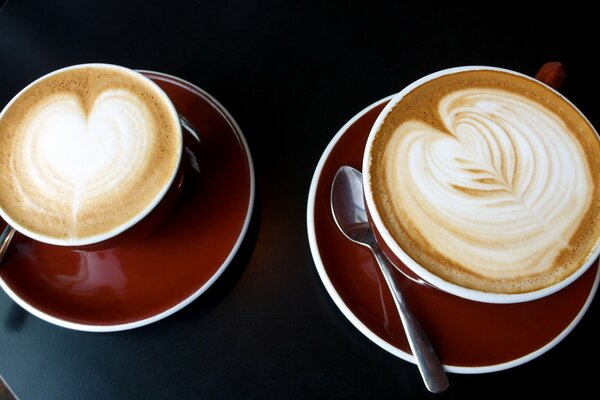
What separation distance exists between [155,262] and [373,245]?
39cm

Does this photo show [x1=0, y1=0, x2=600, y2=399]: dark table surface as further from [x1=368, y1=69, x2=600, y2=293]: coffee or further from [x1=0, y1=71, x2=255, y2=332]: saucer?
[x1=368, y1=69, x2=600, y2=293]: coffee

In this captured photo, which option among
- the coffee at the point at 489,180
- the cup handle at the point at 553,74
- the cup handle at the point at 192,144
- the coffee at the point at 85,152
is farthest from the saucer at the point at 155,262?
the cup handle at the point at 553,74

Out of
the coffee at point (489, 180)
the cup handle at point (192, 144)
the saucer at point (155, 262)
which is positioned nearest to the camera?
the coffee at point (489, 180)

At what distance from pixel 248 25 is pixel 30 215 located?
672mm

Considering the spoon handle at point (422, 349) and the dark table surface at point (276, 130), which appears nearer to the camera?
the spoon handle at point (422, 349)

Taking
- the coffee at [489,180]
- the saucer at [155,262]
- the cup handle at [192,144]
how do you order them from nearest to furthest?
1. the coffee at [489,180]
2. the saucer at [155,262]
3. the cup handle at [192,144]

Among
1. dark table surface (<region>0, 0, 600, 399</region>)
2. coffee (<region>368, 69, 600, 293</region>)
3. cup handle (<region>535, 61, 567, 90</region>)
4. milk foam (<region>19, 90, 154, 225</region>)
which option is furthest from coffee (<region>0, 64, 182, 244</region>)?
cup handle (<region>535, 61, 567, 90</region>)

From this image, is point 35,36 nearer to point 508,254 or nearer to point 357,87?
point 357,87

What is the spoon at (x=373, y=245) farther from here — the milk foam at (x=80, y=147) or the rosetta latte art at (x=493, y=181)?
the milk foam at (x=80, y=147)

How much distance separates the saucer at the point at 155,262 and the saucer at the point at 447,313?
158mm

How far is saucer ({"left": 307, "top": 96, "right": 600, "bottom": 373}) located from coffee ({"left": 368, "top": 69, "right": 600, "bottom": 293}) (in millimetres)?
139

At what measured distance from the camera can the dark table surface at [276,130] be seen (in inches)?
32.4

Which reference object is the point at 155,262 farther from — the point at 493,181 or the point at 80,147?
the point at 493,181

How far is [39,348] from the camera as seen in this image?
0.86 metres
